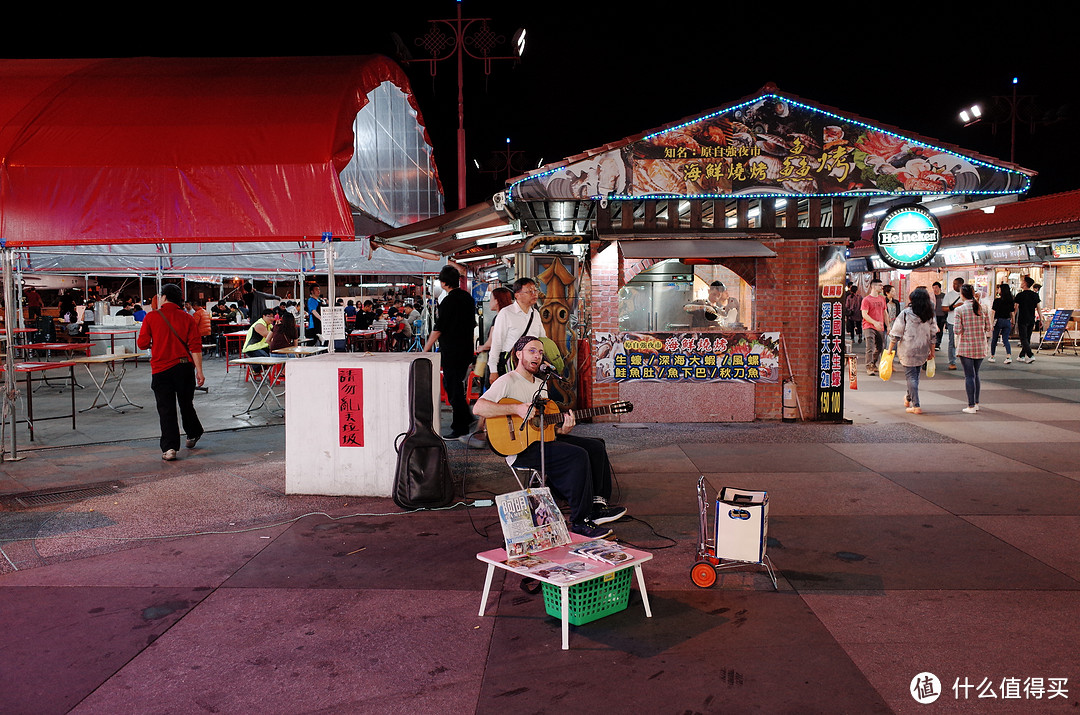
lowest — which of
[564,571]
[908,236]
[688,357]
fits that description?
[564,571]

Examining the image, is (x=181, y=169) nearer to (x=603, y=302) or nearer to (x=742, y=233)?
(x=603, y=302)

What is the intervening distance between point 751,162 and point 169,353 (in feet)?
24.6

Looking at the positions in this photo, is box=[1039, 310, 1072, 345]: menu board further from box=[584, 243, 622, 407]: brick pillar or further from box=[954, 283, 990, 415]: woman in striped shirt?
box=[584, 243, 622, 407]: brick pillar

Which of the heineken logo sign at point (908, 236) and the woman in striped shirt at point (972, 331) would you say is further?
the woman in striped shirt at point (972, 331)

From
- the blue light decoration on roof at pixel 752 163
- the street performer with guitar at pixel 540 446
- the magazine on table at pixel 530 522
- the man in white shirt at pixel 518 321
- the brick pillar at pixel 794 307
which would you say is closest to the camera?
the magazine on table at pixel 530 522

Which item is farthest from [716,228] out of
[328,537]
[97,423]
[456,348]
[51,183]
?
[97,423]

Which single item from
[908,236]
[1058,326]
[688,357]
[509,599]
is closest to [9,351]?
[509,599]

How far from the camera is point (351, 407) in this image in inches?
265

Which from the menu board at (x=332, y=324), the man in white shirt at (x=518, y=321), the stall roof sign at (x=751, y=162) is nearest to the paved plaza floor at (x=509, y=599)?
the man in white shirt at (x=518, y=321)

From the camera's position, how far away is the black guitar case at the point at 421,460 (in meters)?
6.27

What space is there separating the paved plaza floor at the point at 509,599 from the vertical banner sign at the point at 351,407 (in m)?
0.55

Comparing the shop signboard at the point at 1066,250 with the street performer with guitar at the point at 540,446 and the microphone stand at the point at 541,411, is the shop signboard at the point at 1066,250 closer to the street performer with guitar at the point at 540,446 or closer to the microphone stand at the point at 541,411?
the street performer with guitar at the point at 540,446

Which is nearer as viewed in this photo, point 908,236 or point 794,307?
point 908,236

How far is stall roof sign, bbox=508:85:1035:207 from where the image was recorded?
9.73 metres
